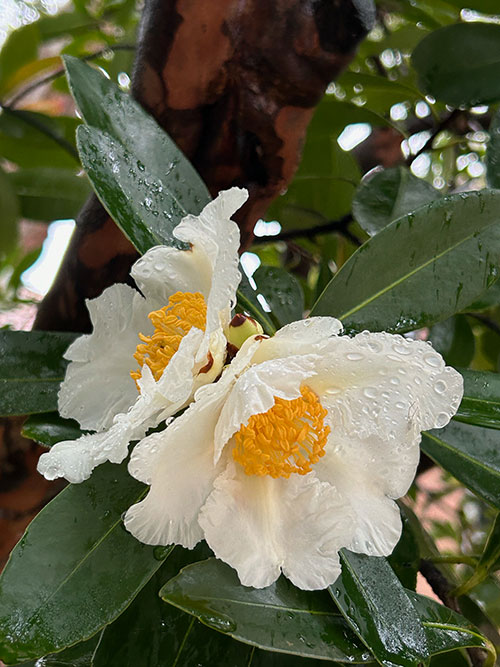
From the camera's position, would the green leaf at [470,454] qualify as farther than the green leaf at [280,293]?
No

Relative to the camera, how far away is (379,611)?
47cm

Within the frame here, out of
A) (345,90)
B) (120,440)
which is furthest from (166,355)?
(345,90)

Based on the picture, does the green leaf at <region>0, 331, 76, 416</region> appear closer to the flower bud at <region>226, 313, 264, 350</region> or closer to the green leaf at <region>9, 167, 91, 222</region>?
the flower bud at <region>226, 313, 264, 350</region>

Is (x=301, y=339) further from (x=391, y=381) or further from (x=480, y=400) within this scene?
(x=480, y=400)

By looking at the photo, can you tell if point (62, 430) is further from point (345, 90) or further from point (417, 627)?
point (345, 90)

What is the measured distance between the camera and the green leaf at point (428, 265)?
1.76 ft

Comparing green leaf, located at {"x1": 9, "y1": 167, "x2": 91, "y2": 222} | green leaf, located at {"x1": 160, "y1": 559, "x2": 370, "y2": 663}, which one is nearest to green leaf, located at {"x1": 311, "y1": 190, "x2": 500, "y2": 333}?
green leaf, located at {"x1": 160, "y1": 559, "x2": 370, "y2": 663}

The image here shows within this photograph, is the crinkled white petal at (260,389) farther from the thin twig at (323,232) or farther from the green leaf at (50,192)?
A: the green leaf at (50,192)

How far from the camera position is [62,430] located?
1.88ft

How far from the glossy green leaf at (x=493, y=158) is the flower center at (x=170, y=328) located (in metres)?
0.40

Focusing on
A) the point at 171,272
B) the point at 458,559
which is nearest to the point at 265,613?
the point at 171,272

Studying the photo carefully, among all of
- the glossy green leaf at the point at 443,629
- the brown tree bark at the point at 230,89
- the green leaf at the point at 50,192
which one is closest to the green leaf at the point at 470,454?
the glossy green leaf at the point at 443,629

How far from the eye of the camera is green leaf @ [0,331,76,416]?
0.60 metres

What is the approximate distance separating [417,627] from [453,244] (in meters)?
0.31
